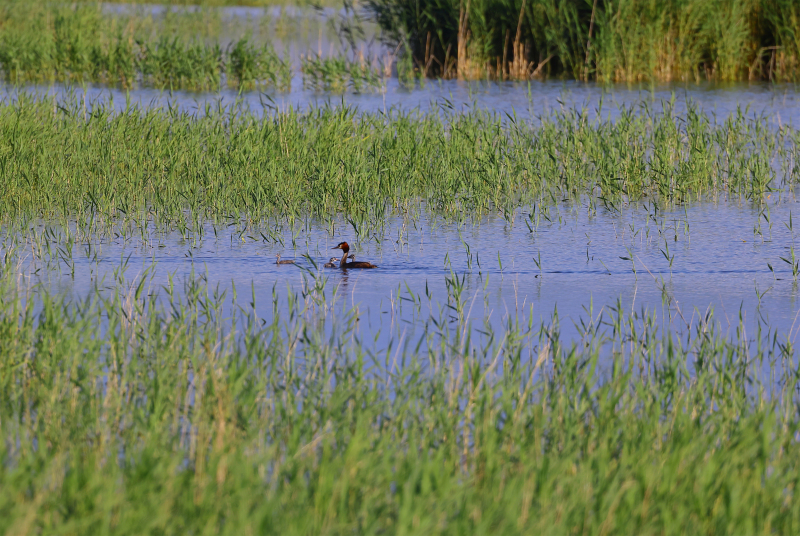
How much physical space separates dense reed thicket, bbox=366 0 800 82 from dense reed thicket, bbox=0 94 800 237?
7850 mm

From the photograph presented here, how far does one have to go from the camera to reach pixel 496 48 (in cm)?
2252

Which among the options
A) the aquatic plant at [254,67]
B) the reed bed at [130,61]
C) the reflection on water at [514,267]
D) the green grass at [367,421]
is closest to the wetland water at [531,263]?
the reflection on water at [514,267]

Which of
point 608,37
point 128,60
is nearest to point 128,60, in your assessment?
point 128,60

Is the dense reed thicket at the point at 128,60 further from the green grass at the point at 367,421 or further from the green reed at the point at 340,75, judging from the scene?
the green grass at the point at 367,421

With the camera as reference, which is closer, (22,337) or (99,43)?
(22,337)

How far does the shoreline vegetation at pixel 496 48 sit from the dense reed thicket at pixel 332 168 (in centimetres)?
701

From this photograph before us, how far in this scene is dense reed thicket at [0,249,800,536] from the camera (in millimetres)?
3521

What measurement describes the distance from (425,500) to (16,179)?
7.55 meters

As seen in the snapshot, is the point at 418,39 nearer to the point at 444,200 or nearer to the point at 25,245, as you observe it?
the point at 444,200

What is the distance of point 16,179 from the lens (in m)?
9.95

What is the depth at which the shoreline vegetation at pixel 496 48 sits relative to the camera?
20156 millimetres

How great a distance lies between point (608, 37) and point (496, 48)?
2.89 meters

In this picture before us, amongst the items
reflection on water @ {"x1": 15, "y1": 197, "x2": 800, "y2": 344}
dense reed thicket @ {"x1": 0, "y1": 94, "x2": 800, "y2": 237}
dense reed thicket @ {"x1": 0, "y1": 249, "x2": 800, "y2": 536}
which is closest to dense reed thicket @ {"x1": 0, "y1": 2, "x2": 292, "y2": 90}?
dense reed thicket @ {"x1": 0, "y1": 94, "x2": 800, "y2": 237}

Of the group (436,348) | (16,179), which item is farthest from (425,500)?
(16,179)
